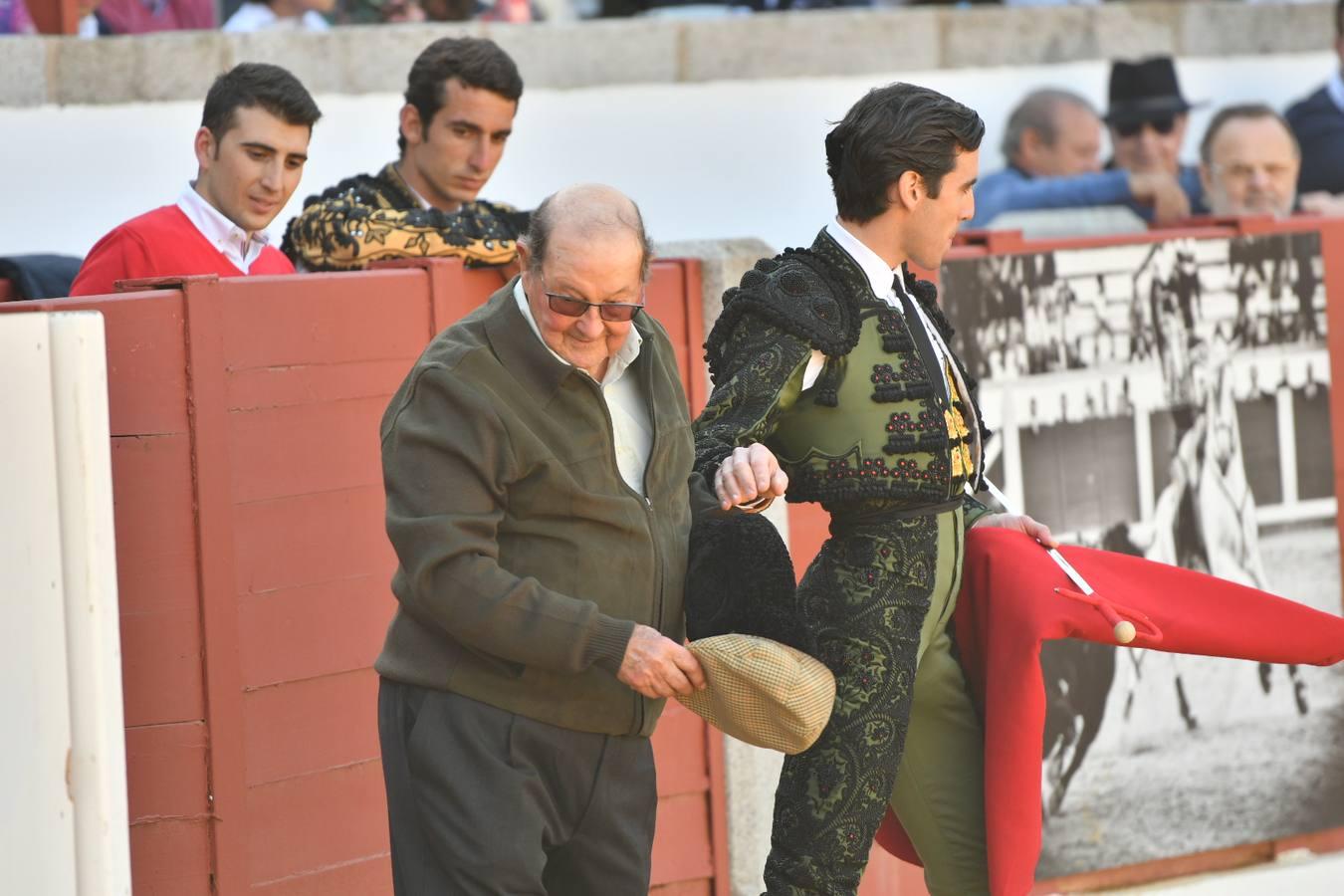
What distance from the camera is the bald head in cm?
309

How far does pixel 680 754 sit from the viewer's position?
4.89 m

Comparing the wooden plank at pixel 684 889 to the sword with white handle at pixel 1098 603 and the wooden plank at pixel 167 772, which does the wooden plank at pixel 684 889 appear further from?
the sword with white handle at pixel 1098 603

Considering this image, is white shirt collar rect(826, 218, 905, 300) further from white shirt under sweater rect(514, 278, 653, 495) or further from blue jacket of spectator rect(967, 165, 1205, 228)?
blue jacket of spectator rect(967, 165, 1205, 228)

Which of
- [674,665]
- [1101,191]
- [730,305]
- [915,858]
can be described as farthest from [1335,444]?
[674,665]

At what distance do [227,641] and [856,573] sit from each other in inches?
50.1

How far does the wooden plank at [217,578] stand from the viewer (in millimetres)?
4023

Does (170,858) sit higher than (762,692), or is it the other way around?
(762,692)

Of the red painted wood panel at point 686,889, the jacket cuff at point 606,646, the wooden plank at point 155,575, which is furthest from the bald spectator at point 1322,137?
the jacket cuff at point 606,646

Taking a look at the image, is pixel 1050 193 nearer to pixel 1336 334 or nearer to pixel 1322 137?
pixel 1322 137

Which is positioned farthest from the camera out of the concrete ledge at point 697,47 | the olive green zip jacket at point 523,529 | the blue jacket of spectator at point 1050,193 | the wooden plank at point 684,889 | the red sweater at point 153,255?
the blue jacket of spectator at point 1050,193

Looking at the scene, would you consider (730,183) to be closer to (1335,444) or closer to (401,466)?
(1335,444)

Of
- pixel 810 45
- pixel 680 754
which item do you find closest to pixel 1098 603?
pixel 680 754

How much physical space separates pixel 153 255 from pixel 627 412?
155cm

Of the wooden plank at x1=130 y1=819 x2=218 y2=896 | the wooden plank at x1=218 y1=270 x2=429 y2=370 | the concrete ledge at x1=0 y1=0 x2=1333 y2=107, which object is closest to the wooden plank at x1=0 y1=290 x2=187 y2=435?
the wooden plank at x1=218 y1=270 x2=429 y2=370
